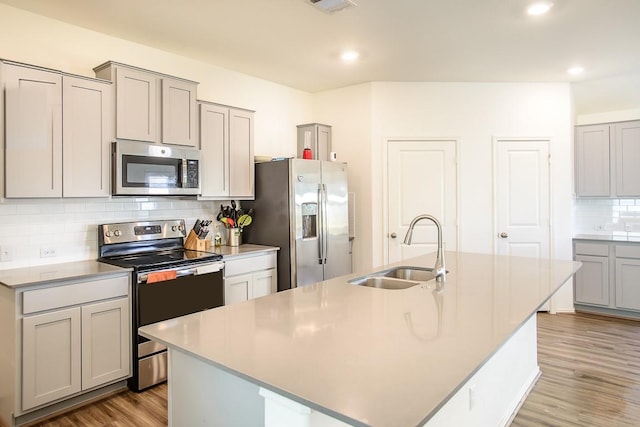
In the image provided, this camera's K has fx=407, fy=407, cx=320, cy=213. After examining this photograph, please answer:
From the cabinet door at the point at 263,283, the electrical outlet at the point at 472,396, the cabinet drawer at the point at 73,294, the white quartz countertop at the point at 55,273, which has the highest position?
the white quartz countertop at the point at 55,273

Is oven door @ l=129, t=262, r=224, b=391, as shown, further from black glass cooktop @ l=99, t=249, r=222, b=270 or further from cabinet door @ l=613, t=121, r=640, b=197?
cabinet door @ l=613, t=121, r=640, b=197

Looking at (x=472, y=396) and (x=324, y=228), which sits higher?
(x=324, y=228)

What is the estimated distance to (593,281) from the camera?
15.5 feet

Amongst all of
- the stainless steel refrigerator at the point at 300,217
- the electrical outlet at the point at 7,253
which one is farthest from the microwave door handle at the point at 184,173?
the electrical outlet at the point at 7,253

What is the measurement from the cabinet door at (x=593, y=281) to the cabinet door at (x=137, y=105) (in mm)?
4796

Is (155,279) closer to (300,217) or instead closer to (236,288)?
(236,288)

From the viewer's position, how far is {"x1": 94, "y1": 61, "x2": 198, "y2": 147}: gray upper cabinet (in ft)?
9.77

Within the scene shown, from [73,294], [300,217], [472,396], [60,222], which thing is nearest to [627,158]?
[300,217]

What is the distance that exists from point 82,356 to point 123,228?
3.33ft

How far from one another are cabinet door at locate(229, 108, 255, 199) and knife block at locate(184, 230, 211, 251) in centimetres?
51

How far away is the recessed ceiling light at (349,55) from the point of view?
374 centimetres

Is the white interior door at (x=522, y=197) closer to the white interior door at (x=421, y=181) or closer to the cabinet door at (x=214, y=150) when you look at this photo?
the white interior door at (x=421, y=181)

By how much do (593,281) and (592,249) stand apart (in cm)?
38

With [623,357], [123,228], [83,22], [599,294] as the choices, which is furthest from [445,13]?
[599,294]
